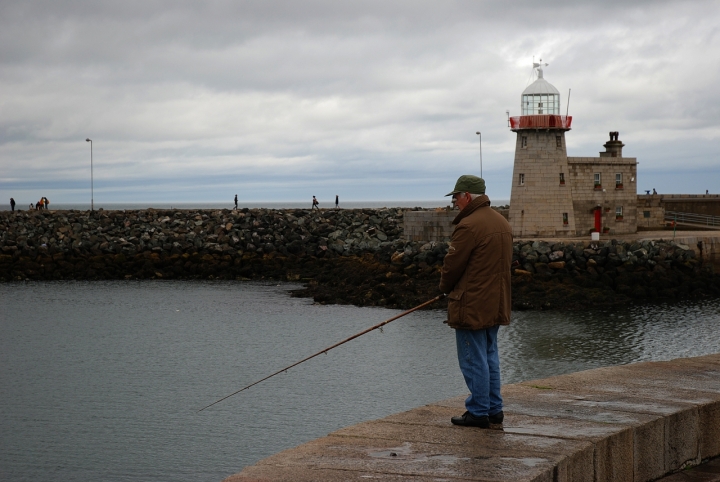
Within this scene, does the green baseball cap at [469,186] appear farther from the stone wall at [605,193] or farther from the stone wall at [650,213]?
the stone wall at [650,213]

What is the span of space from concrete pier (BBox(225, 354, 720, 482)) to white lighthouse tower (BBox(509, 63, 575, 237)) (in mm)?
29668

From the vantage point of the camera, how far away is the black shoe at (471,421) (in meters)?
5.17

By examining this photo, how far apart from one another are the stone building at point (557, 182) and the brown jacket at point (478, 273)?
30826mm

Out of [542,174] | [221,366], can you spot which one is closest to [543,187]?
[542,174]

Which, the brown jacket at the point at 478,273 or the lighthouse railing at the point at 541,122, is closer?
the brown jacket at the point at 478,273

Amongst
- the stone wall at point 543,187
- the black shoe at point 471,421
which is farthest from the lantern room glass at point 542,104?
the black shoe at point 471,421

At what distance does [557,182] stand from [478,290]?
103 ft

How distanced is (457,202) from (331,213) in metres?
42.3

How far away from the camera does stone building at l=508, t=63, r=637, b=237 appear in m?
35.3

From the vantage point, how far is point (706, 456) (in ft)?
17.5

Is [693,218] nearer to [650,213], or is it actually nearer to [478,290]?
[650,213]

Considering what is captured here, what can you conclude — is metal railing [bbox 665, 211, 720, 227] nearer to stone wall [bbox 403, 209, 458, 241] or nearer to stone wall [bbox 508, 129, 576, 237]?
stone wall [bbox 508, 129, 576, 237]

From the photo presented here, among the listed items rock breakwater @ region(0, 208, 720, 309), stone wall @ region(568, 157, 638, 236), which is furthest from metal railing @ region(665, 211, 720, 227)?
rock breakwater @ region(0, 208, 720, 309)

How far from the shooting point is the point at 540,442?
4.77m
